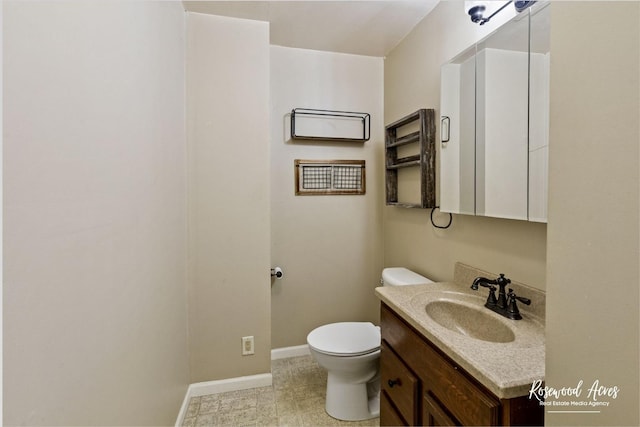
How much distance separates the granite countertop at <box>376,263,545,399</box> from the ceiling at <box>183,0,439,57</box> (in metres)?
1.59

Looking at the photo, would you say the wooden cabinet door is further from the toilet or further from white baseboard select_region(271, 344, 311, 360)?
white baseboard select_region(271, 344, 311, 360)

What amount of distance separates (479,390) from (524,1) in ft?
4.66

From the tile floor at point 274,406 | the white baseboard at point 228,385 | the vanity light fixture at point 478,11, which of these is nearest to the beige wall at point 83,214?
the tile floor at point 274,406

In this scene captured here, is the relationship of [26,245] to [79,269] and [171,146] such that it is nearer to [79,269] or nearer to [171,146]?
[79,269]

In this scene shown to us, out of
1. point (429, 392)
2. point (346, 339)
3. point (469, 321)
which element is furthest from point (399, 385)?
point (346, 339)

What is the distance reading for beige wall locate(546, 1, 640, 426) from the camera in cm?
36

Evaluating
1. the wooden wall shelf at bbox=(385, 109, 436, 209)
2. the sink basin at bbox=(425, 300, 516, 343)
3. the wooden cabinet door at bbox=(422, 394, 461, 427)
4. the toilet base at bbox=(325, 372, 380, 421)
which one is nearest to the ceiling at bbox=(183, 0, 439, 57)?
the wooden wall shelf at bbox=(385, 109, 436, 209)

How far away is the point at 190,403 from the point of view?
1.83 meters

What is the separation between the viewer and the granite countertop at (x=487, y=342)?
2.50 ft

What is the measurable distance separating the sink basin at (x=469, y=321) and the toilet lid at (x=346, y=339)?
49 centimetres

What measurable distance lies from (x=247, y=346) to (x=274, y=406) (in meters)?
0.39

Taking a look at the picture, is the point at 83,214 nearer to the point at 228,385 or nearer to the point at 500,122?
the point at 500,122

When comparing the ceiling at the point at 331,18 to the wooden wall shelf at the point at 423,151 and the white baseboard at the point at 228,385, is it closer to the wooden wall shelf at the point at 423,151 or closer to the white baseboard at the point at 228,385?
the wooden wall shelf at the point at 423,151

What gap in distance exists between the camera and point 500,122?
1.29 meters
